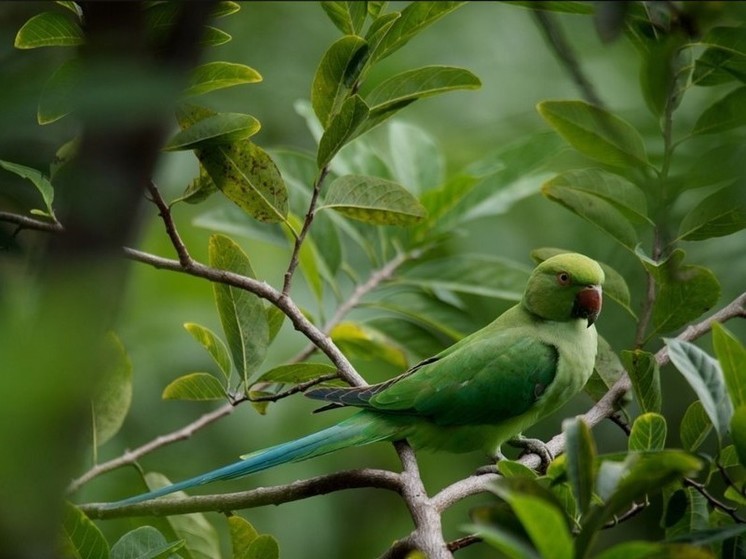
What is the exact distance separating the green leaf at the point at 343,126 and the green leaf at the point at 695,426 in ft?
3.31

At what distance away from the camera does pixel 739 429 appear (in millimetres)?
1644

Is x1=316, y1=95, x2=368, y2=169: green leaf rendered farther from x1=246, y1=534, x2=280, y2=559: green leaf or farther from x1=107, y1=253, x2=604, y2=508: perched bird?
x1=246, y1=534, x2=280, y2=559: green leaf

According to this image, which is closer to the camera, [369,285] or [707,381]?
[707,381]

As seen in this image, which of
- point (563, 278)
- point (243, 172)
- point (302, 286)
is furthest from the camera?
point (302, 286)

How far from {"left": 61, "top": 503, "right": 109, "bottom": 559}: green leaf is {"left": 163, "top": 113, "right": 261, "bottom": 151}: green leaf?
847 millimetres

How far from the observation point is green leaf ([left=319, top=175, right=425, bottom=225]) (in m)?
2.54

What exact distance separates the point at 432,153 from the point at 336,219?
48 centimetres

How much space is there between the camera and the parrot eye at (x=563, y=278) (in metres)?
3.09

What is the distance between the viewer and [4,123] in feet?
3.06

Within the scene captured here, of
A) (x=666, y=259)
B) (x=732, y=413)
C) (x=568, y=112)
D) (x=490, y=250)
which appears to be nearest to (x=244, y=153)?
(x=568, y=112)

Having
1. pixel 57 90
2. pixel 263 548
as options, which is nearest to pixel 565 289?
pixel 263 548

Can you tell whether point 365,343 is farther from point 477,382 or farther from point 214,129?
point 214,129

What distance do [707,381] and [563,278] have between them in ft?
4.59

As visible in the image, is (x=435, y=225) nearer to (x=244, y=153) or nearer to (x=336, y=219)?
(x=336, y=219)
